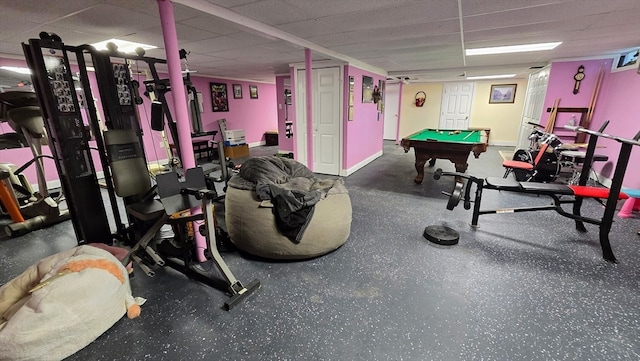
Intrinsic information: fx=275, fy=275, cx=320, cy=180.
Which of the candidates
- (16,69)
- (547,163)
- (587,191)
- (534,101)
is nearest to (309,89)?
(587,191)

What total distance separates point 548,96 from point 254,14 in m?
5.92

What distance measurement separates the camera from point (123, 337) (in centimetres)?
170

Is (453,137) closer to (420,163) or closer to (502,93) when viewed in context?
(420,163)

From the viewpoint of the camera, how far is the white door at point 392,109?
991cm

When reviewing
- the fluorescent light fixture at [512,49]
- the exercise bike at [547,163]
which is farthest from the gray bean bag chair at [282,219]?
the exercise bike at [547,163]

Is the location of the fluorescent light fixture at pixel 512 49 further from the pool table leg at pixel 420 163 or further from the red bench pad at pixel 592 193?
the red bench pad at pixel 592 193

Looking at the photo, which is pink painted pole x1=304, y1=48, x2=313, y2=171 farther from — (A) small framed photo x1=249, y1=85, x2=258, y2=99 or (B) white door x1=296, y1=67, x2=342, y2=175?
(A) small framed photo x1=249, y1=85, x2=258, y2=99

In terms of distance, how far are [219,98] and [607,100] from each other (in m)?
8.39

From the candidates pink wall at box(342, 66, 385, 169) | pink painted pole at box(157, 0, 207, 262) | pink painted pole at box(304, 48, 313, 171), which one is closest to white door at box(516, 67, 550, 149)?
pink wall at box(342, 66, 385, 169)

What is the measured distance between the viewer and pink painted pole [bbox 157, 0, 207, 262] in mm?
2006

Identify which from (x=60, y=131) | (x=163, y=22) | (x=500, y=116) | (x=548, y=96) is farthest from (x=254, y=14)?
(x=500, y=116)

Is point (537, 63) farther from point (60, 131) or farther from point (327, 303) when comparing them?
point (60, 131)

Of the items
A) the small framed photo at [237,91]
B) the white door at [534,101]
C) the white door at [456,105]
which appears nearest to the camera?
the white door at [534,101]

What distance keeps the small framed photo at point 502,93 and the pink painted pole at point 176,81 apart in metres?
9.78
